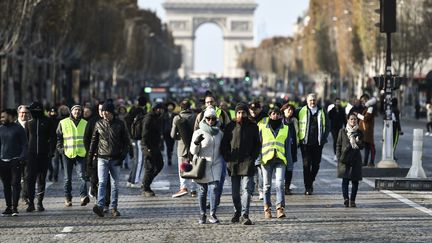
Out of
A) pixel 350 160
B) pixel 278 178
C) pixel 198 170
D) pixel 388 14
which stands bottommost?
pixel 278 178

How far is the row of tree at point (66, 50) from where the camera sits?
200 ft

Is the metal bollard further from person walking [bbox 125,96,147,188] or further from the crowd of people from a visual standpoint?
person walking [bbox 125,96,147,188]

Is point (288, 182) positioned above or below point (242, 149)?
below

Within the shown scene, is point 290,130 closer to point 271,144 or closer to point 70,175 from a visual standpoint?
point 271,144

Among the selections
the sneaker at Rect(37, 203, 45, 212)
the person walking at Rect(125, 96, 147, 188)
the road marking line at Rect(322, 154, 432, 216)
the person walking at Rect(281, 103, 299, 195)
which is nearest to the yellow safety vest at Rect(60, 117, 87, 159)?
the sneaker at Rect(37, 203, 45, 212)

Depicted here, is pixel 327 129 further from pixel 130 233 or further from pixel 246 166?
pixel 130 233

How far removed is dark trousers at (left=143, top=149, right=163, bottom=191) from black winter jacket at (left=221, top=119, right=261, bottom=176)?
224 inches

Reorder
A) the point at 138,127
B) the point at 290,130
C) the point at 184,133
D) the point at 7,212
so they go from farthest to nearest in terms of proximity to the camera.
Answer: the point at 138,127 < the point at 290,130 < the point at 184,133 < the point at 7,212

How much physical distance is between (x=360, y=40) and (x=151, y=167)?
252 ft

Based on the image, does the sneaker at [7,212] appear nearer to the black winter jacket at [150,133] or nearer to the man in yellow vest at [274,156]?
the man in yellow vest at [274,156]

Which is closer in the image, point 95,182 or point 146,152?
point 95,182

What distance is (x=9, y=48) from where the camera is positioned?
200 ft

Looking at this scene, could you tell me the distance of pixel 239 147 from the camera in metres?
17.7

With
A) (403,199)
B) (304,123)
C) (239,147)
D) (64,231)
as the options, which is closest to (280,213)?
(239,147)
